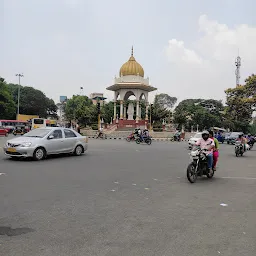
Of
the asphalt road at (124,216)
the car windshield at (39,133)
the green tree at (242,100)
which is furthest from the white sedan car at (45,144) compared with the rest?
the green tree at (242,100)

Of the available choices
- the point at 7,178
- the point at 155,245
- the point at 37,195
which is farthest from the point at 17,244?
the point at 7,178

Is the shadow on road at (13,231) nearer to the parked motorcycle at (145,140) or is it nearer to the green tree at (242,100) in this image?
the parked motorcycle at (145,140)

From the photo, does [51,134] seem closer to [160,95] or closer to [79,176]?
[79,176]

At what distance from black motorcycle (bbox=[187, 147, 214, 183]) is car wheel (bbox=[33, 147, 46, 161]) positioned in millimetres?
6264

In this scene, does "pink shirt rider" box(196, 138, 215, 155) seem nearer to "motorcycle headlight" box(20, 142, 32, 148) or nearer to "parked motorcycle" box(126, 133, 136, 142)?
"motorcycle headlight" box(20, 142, 32, 148)

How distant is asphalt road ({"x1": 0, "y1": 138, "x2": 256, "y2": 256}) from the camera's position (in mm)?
3441

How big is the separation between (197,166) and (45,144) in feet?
21.3

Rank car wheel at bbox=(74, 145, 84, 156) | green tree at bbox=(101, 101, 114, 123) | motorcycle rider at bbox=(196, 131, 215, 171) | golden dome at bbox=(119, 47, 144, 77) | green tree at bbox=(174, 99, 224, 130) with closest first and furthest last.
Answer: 1. motorcycle rider at bbox=(196, 131, 215, 171)
2. car wheel at bbox=(74, 145, 84, 156)
3. golden dome at bbox=(119, 47, 144, 77)
4. green tree at bbox=(101, 101, 114, 123)
5. green tree at bbox=(174, 99, 224, 130)

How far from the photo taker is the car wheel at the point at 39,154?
37.7 feet

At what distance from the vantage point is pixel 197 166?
8102 mm

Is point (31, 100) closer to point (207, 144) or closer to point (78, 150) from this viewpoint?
point (78, 150)

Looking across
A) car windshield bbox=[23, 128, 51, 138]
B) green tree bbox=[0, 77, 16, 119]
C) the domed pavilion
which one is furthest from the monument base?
car windshield bbox=[23, 128, 51, 138]

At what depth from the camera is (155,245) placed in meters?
3.50

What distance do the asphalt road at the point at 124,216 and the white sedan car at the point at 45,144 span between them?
128 inches
